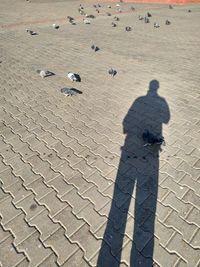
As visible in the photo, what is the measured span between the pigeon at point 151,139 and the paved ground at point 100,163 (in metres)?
0.14

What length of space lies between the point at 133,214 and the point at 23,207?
1.84 m

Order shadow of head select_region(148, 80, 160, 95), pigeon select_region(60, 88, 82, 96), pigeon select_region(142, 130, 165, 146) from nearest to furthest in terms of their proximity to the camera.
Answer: pigeon select_region(142, 130, 165, 146) < pigeon select_region(60, 88, 82, 96) < shadow of head select_region(148, 80, 160, 95)

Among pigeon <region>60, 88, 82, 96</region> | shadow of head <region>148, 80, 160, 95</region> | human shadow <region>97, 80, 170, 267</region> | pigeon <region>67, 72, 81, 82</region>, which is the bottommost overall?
human shadow <region>97, 80, 170, 267</region>

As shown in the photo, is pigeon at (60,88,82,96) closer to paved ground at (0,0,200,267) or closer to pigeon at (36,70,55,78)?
paved ground at (0,0,200,267)

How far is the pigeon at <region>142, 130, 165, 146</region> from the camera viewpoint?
542 cm

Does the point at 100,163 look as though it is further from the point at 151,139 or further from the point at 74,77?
the point at 74,77

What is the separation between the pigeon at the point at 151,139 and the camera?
542cm

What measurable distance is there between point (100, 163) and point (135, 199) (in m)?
1.11

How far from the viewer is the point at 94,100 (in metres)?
7.41

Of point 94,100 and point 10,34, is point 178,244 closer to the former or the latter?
point 94,100

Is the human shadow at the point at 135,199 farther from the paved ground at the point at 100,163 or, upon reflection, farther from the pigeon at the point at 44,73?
the pigeon at the point at 44,73

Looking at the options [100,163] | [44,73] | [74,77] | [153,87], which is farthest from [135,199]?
[44,73]

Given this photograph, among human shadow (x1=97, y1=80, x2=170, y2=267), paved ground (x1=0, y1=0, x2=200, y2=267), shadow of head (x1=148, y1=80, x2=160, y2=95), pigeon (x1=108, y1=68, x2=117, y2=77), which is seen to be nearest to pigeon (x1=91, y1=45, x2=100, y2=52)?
paved ground (x1=0, y1=0, x2=200, y2=267)

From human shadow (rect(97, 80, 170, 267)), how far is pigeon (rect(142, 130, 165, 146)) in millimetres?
94
